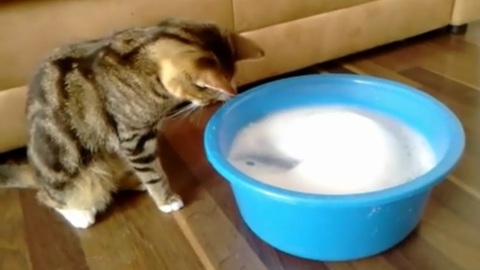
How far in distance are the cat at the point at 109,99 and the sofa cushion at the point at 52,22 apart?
0.18m

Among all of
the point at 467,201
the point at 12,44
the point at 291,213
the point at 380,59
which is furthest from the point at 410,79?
the point at 12,44

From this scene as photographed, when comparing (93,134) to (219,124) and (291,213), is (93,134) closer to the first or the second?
(219,124)

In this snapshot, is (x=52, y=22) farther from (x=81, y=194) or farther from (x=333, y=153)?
(x=333, y=153)

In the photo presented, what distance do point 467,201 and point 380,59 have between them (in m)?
0.79

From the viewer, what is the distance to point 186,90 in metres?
1.09

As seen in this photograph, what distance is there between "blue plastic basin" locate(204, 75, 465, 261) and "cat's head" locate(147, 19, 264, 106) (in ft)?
0.36

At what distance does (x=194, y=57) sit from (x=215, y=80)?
74mm

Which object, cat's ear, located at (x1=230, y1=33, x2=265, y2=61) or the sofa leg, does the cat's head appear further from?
the sofa leg

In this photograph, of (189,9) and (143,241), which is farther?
(189,9)

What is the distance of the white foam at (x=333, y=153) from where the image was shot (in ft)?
3.67

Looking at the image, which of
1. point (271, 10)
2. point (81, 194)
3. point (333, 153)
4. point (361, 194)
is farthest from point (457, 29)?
point (81, 194)

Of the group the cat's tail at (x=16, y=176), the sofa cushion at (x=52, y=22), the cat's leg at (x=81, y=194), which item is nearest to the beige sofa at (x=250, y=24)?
the sofa cushion at (x=52, y=22)

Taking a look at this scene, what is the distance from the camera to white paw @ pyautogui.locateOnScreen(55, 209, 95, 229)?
1.24 metres

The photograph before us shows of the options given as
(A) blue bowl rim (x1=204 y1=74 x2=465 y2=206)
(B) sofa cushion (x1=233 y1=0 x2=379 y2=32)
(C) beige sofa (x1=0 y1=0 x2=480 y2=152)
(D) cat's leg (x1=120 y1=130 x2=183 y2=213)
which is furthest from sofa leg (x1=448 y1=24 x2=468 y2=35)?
(D) cat's leg (x1=120 y1=130 x2=183 y2=213)
